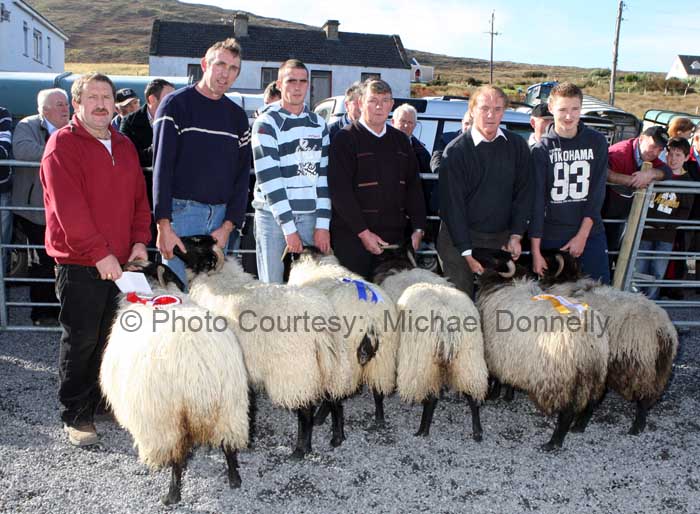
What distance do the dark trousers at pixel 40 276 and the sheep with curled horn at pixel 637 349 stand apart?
16.9 feet

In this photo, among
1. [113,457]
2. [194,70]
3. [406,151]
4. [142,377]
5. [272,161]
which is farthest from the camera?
[194,70]

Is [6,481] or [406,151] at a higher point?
[406,151]

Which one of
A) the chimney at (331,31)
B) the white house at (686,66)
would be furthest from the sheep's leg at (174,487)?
the white house at (686,66)

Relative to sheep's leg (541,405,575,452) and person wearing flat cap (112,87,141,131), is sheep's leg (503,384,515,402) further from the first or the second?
person wearing flat cap (112,87,141,131)

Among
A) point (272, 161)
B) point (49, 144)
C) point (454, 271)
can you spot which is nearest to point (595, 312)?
point (454, 271)

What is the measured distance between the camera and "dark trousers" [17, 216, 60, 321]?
19.2 ft

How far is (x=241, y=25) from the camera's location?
3909cm

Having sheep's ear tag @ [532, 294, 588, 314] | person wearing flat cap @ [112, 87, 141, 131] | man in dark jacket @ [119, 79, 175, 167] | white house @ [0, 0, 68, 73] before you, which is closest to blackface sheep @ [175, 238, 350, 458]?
sheep's ear tag @ [532, 294, 588, 314]

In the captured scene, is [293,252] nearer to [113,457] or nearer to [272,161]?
[272,161]

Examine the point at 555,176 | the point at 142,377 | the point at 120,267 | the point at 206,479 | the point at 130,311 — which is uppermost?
the point at 555,176

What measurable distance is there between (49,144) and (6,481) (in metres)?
1.99

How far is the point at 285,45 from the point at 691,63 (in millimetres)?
75121

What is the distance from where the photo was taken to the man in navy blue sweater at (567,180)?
14.9ft

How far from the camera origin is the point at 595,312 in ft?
12.5
